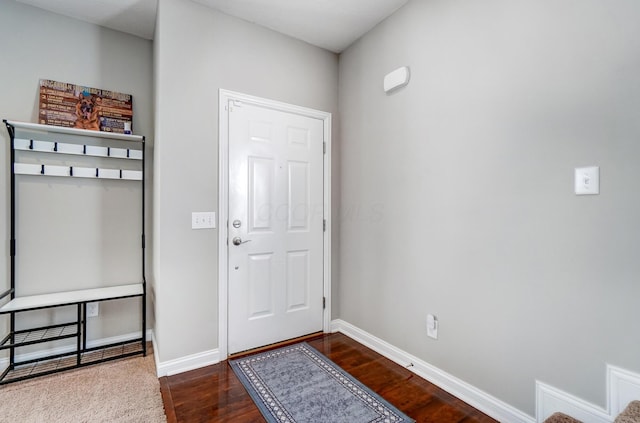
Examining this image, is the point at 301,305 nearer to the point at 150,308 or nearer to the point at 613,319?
the point at 150,308

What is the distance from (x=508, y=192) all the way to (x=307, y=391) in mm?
1697

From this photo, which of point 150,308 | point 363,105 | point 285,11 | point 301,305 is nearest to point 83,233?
point 150,308

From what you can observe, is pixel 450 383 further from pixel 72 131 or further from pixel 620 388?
pixel 72 131

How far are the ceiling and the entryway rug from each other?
2.68 metres

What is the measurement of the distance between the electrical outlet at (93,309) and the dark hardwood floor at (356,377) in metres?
0.87

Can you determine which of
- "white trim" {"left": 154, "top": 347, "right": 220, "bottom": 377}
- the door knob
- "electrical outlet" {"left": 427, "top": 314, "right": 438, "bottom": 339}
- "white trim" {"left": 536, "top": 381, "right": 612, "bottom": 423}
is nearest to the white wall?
"white trim" {"left": 154, "top": 347, "right": 220, "bottom": 377}

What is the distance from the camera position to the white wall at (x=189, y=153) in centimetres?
212

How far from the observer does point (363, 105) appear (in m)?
2.65

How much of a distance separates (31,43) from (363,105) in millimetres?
2557

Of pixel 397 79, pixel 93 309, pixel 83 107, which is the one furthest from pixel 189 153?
pixel 397 79

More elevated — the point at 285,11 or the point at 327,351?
the point at 285,11

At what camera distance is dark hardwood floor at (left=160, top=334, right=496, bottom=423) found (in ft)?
5.60

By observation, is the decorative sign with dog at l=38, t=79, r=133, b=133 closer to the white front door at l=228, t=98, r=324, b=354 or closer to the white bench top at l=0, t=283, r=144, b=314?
the white front door at l=228, t=98, r=324, b=354

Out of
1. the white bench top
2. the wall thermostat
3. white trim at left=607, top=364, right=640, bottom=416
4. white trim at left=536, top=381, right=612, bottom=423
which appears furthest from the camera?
the wall thermostat
